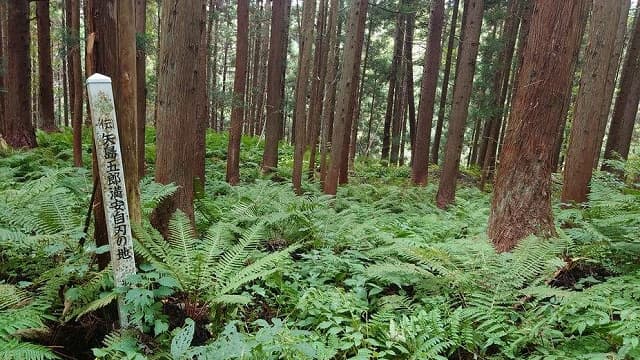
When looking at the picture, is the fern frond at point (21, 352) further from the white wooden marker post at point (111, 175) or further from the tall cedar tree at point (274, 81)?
the tall cedar tree at point (274, 81)

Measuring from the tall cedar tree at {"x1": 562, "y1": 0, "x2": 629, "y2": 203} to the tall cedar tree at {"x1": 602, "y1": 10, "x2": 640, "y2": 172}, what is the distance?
18.0 feet

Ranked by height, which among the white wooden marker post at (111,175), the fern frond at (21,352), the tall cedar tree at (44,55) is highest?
the tall cedar tree at (44,55)

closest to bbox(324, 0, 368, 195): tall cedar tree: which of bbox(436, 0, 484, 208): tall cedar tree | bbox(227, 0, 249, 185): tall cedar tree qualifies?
bbox(436, 0, 484, 208): tall cedar tree

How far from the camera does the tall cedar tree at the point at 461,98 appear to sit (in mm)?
8375

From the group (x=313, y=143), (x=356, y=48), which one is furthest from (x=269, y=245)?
(x=313, y=143)

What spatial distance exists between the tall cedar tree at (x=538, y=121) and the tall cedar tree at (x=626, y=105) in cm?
899

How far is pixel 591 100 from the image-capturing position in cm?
691

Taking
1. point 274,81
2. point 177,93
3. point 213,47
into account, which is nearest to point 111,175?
point 177,93

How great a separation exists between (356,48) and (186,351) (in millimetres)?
7669

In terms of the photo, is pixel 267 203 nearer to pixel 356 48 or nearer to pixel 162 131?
pixel 162 131

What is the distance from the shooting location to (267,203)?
616 cm

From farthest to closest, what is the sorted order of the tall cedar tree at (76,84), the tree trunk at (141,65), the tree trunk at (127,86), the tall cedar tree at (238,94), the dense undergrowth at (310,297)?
the tall cedar tree at (238,94), the tree trunk at (141,65), the tall cedar tree at (76,84), the tree trunk at (127,86), the dense undergrowth at (310,297)

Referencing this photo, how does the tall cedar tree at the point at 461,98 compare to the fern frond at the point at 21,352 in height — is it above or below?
above

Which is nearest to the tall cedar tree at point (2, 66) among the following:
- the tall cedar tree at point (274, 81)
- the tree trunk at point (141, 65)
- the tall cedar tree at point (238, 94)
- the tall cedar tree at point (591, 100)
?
the tree trunk at point (141, 65)
